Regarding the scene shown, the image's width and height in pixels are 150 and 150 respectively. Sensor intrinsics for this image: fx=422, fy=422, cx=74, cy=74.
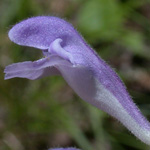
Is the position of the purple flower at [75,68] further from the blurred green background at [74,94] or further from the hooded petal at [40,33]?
the blurred green background at [74,94]

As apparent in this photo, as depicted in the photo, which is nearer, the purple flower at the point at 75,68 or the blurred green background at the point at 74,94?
the purple flower at the point at 75,68

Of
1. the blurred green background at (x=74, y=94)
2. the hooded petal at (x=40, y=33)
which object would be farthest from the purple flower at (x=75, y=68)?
the blurred green background at (x=74, y=94)

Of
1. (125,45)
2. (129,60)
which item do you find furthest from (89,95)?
(129,60)

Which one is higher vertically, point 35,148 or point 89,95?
point 89,95

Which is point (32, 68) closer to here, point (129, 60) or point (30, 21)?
point (30, 21)

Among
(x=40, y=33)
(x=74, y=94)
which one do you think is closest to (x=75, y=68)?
(x=40, y=33)
